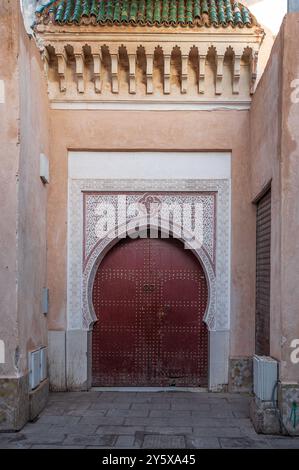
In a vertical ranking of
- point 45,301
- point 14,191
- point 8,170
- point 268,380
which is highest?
point 8,170

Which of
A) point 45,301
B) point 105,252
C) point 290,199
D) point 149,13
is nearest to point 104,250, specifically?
point 105,252

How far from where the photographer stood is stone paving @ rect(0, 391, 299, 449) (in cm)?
464

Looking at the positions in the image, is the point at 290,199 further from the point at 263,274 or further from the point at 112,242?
the point at 112,242

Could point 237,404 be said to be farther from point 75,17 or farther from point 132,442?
point 75,17

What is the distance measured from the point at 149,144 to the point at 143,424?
3.44m

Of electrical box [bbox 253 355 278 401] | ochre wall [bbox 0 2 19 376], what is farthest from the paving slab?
ochre wall [bbox 0 2 19 376]

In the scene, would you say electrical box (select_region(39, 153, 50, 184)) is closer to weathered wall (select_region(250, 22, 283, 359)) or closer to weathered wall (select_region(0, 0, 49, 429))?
weathered wall (select_region(0, 0, 49, 429))

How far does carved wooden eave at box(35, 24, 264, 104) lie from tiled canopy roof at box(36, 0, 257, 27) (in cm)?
8

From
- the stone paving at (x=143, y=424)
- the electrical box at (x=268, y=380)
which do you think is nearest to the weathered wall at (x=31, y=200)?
the stone paving at (x=143, y=424)

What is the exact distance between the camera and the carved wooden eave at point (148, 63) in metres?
6.43

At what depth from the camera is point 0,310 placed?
500 cm

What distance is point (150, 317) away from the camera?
6895 mm

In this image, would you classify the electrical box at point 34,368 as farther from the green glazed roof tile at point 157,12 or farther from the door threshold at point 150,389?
the green glazed roof tile at point 157,12

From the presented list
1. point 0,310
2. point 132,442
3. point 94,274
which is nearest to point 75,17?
point 94,274
